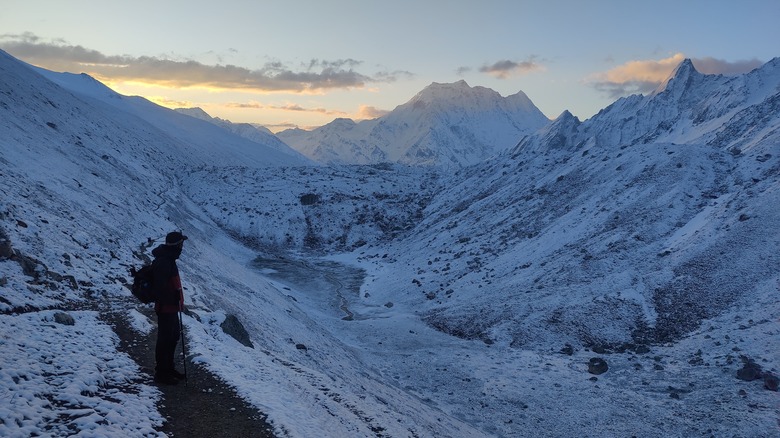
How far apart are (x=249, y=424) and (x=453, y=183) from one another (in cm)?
8424

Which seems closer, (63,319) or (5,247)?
(63,319)

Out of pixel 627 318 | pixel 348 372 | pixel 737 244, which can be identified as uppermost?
pixel 737 244

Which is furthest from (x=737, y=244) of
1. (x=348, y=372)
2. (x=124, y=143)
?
(x=124, y=143)

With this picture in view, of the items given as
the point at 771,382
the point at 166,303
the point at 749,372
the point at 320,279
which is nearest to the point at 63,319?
the point at 166,303

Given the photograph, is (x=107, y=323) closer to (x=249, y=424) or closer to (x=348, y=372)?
(x=249, y=424)

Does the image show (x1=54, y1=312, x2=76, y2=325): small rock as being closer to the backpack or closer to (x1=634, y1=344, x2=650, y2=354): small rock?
the backpack

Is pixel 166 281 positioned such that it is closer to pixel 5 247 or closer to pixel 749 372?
pixel 5 247

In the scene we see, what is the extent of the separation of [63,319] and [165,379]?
3.87 m

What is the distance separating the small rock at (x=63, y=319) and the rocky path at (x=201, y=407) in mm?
1340

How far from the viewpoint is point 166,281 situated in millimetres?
10602

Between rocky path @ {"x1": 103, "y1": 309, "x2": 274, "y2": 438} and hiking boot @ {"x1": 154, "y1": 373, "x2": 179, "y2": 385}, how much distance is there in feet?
0.37

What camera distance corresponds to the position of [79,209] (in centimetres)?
2850

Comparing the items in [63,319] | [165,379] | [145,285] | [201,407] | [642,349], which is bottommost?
[642,349]

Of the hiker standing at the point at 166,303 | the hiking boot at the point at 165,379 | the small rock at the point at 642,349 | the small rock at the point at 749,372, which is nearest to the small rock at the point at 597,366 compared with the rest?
the small rock at the point at 642,349
